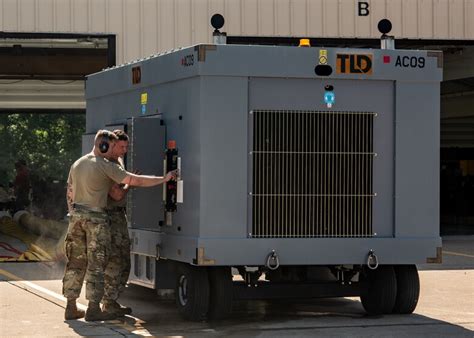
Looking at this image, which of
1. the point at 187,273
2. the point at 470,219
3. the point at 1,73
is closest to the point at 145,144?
the point at 187,273

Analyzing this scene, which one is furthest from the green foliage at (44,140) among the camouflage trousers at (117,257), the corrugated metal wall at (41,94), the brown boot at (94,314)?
the brown boot at (94,314)

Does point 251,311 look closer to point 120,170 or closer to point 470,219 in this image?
point 120,170

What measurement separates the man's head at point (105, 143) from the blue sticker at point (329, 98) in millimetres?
2049

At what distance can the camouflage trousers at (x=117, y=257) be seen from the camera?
11.3 m

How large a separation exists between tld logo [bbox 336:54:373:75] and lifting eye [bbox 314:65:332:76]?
0.27 ft

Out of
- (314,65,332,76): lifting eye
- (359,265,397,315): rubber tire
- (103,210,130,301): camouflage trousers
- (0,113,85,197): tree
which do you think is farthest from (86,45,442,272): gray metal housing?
(0,113,85,197): tree

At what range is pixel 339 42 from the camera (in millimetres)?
20844

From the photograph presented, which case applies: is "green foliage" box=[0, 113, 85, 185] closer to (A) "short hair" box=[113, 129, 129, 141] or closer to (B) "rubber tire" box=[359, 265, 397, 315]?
(A) "short hair" box=[113, 129, 129, 141]

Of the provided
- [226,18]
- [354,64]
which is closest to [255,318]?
[354,64]

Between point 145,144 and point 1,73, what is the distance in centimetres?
1731

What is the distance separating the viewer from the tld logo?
36.1 feet

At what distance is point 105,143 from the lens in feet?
36.3

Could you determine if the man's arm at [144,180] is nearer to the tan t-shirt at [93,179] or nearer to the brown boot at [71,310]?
the tan t-shirt at [93,179]

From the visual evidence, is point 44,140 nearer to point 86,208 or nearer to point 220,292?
point 86,208
